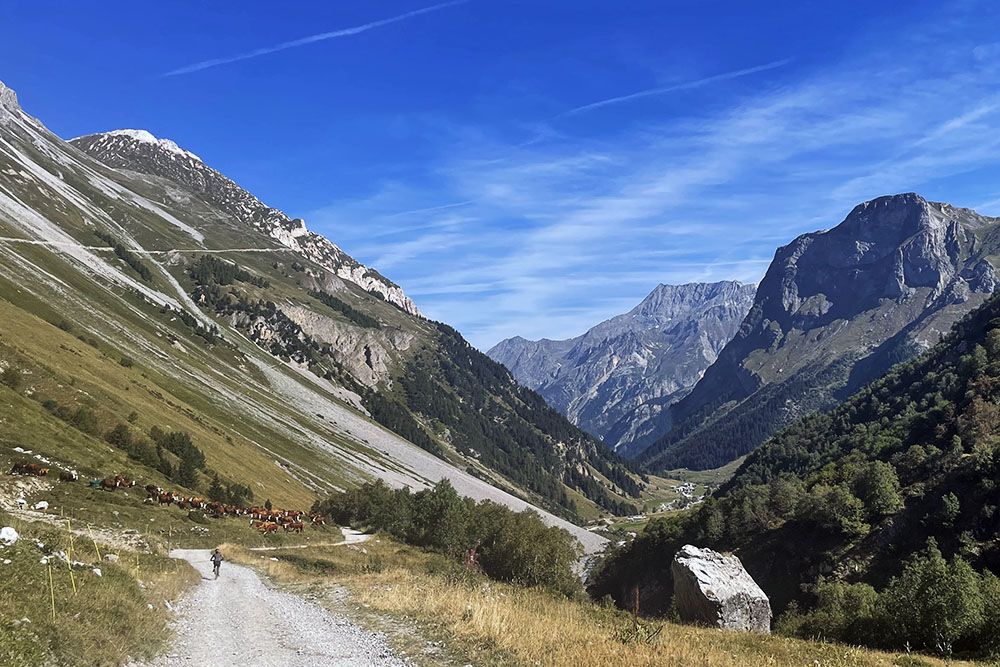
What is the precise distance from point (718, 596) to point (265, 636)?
82.8 feet

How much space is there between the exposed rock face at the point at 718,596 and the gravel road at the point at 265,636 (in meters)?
22.0

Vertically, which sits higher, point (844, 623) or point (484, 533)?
point (844, 623)

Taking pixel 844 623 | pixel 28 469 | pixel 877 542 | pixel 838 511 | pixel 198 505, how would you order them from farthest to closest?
pixel 838 511 → pixel 877 542 → pixel 198 505 → pixel 28 469 → pixel 844 623

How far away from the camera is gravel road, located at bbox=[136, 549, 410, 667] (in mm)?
15041

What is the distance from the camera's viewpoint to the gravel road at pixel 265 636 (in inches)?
592

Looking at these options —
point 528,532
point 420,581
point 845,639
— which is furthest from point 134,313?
point 845,639

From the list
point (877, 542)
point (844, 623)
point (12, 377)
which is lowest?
point (12, 377)

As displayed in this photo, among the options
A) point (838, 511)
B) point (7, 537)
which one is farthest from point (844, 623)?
point (838, 511)

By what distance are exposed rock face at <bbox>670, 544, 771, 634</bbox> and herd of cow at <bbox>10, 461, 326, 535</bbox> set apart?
43.1 metres

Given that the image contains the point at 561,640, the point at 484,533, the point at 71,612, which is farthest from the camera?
the point at 484,533

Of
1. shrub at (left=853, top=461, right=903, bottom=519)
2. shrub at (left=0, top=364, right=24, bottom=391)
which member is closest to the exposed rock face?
shrub at (left=853, top=461, right=903, bottom=519)

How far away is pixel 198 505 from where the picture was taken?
5941 centimetres

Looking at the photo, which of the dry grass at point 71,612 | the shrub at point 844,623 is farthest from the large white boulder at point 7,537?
the shrub at point 844,623

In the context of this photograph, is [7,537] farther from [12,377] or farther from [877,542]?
[877,542]
